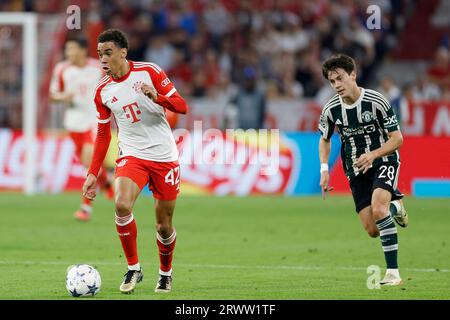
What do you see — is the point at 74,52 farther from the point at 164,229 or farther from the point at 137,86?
the point at 164,229

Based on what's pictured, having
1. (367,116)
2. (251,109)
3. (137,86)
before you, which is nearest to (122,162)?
(137,86)

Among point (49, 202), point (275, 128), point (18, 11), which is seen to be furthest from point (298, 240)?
point (18, 11)

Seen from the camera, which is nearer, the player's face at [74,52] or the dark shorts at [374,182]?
the dark shorts at [374,182]

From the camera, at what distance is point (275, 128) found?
23.9 m

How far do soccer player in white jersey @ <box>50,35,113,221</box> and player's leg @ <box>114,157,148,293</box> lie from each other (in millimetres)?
7585

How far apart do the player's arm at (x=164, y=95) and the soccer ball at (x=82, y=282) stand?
60.5 inches

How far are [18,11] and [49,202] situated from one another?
9.15 m

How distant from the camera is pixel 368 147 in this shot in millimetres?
10680

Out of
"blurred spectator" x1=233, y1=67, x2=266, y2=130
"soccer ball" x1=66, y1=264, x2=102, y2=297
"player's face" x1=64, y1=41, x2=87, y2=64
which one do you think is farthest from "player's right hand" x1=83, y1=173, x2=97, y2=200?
"blurred spectator" x1=233, y1=67, x2=266, y2=130

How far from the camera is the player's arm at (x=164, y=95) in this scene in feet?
30.6

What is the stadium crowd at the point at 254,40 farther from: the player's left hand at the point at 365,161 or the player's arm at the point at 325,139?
the player's left hand at the point at 365,161

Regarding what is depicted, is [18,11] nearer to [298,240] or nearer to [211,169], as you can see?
[211,169]

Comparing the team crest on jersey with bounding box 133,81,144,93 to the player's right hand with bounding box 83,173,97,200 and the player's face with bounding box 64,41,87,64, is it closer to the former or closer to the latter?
the player's right hand with bounding box 83,173,97,200

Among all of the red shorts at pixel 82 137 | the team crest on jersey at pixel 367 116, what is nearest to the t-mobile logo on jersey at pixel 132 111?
the team crest on jersey at pixel 367 116
